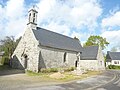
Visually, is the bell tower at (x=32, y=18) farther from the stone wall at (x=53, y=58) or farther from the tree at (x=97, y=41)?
the tree at (x=97, y=41)

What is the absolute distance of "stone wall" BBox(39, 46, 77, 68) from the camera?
90.9ft

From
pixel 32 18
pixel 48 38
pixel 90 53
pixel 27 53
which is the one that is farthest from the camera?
pixel 90 53

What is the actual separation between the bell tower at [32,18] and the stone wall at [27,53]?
0.92 m

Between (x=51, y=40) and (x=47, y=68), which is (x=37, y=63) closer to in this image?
(x=47, y=68)

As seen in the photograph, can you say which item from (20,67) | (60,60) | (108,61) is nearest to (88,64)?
(60,60)

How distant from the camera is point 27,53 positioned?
29.1 metres

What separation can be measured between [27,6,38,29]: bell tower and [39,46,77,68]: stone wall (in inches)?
190

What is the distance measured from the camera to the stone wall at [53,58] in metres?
27.7

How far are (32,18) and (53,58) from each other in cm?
824

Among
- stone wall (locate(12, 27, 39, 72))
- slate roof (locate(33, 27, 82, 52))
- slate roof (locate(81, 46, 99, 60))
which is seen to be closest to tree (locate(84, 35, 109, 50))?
slate roof (locate(81, 46, 99, 60))

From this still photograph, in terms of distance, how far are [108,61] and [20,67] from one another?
1867 inches

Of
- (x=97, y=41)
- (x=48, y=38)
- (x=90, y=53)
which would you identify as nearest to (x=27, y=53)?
(x=48, y=38)

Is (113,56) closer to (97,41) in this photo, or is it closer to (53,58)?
(97,41)

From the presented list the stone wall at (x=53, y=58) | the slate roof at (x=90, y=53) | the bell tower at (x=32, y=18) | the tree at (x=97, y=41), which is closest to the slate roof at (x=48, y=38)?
the stone wall at (x=53, y=58)
